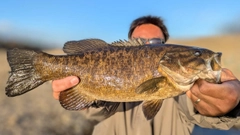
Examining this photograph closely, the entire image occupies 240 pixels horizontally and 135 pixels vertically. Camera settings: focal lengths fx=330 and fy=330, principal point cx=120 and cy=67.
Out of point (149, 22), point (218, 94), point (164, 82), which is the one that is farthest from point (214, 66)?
point (149, 22)

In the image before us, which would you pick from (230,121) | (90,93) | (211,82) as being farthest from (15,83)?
(230,121)

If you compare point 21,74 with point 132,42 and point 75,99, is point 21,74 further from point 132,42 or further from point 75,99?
point 132,42

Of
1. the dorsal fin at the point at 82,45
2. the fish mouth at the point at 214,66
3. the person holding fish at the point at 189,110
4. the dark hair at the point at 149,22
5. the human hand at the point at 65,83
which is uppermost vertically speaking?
the dark hair at the point at 149,22

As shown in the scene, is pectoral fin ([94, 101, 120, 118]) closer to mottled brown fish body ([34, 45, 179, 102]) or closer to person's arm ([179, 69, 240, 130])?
mottled brown fish body ([34, 45, 179, 102])

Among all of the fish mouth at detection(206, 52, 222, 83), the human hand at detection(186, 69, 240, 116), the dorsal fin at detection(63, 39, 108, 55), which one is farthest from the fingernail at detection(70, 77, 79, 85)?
the fish mouth at detection(206, 52, 222, 83)

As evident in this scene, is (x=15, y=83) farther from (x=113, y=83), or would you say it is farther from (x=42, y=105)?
(x=42, y=105)

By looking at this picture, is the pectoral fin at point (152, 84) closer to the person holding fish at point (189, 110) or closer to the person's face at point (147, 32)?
the person holding fish at point (189, 110)

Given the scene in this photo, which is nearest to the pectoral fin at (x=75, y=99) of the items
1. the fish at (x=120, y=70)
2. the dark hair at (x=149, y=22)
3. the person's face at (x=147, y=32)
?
the fish at (x=120, y=70)

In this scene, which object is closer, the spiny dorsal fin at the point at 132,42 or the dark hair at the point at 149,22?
the spiny dorsal fin at the point at 132,42
